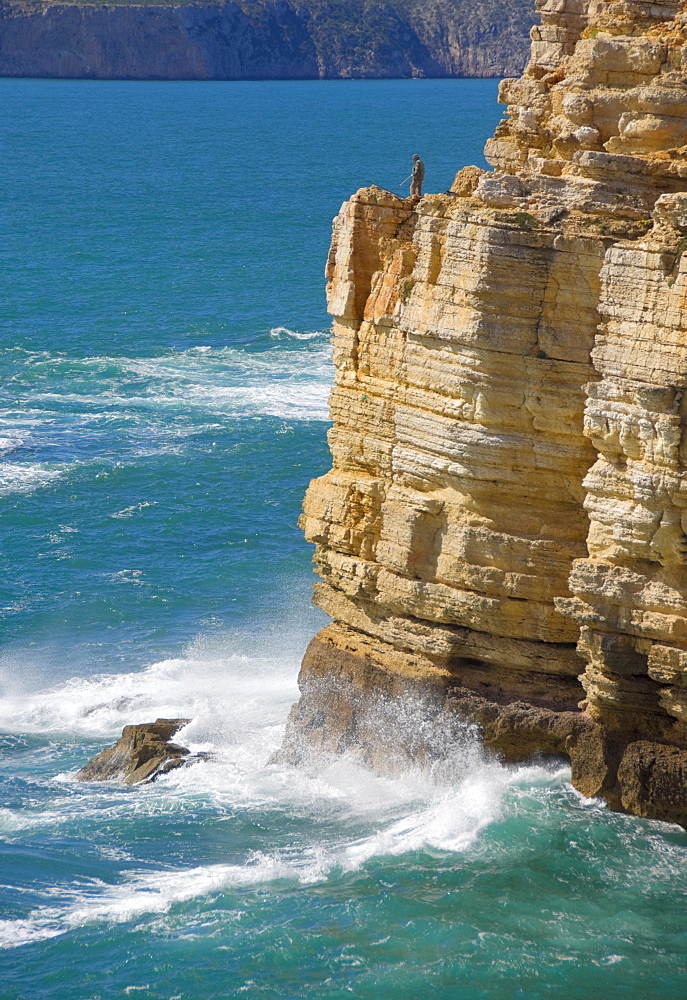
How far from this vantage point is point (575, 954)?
20578 millimetres

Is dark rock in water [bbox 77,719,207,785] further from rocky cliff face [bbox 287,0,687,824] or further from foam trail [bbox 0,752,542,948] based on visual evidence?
foam trail [bbox 0,752,542,948]

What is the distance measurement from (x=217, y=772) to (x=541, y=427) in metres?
9.77

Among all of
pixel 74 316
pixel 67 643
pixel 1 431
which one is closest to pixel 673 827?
pixel 67 643

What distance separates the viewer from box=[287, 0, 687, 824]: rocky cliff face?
71.4ft

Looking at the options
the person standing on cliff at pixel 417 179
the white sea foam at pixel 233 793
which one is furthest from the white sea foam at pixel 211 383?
the person standing on cliff at pixel 417 179

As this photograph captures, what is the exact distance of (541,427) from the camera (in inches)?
911

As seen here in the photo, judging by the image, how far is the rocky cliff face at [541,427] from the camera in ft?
71.4

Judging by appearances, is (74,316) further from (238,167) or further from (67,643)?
(238,167)

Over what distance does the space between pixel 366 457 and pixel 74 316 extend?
153ft

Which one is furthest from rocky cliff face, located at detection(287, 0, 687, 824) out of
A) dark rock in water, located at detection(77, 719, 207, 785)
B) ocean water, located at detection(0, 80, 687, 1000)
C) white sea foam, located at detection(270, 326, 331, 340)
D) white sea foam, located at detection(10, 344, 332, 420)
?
white sea foam, located at detection(270, 326, 331, 340)

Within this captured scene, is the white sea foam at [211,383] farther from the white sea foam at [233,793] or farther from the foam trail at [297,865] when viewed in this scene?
the foam trail at [297,865]

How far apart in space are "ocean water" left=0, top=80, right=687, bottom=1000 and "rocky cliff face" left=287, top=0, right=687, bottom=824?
139cm

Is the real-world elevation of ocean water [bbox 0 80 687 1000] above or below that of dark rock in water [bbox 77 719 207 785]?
above

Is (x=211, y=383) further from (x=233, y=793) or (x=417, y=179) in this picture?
(x=233, y=793)
